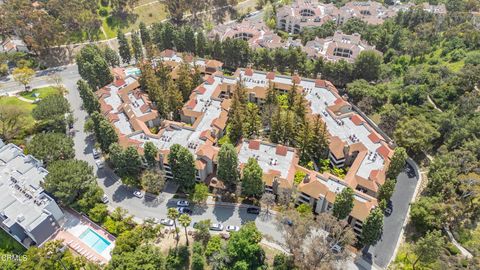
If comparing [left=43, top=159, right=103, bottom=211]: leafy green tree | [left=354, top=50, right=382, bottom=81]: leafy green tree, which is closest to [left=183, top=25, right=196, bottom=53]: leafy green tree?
[left=354, top=50, right=382, bottom=81]: leafy green tree

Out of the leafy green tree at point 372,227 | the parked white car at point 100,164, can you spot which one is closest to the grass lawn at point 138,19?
the parked white car at point 100,164

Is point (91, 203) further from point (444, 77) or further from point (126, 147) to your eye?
point (444, 77)

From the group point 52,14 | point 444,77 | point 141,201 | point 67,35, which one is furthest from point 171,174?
point 52,14

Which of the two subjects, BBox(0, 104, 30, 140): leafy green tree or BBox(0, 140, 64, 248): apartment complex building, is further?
BBox(0, 104, 30, 140): leafy green tree

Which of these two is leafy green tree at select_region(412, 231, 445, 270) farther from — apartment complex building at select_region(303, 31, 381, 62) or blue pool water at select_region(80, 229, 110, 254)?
apartment complex building at select_region(303, 31, 381, 62)

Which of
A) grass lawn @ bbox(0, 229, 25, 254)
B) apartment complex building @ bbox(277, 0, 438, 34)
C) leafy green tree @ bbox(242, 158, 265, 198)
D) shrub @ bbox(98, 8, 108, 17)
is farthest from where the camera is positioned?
shrub @ bbox(98, 8, 108, 17)

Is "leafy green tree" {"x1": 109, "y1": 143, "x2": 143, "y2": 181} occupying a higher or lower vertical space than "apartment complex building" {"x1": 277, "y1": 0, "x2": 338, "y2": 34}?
lower

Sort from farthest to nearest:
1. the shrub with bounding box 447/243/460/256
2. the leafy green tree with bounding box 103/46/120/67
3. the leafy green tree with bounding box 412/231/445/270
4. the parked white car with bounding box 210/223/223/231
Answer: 1. the leafy green tree with bounding box 103/46/120/67
2. the parked white car with bounding box 210/223/223/231
3. the shrub with bounding box 447/243/460/256
4. the leafy green tree with bounding box 412/231/445/270

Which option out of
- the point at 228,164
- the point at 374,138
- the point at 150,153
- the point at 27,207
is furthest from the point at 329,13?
the point at 27,207
